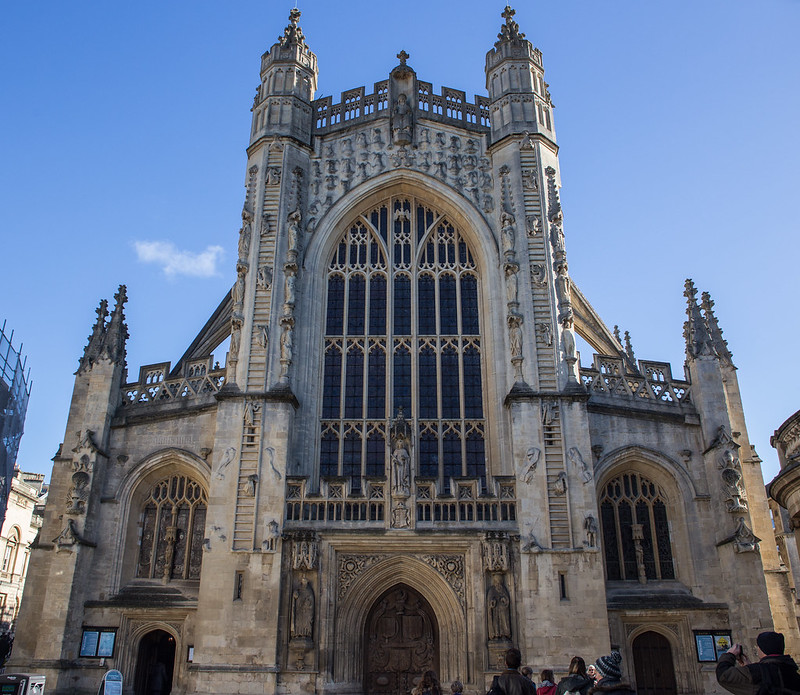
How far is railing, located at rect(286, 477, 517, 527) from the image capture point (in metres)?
18.6

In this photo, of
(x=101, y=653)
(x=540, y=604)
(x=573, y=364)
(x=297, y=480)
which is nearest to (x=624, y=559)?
(x=540, y=604)

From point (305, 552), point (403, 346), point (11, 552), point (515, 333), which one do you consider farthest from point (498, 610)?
point (11, 552)

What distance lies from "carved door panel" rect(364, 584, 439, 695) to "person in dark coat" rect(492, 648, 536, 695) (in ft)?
36.7

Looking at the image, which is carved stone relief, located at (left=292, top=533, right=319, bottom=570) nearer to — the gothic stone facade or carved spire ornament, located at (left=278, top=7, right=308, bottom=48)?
the gothic stone facade

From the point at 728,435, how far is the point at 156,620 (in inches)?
615

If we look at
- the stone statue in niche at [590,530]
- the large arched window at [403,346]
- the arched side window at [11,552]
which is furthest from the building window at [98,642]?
the arched side window at [11,552]

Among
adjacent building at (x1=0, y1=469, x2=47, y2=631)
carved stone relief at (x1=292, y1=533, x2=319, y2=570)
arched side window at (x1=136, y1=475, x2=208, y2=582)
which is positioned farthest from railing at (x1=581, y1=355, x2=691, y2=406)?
adjacent building at (x1=0, y1=469, x2=47, y2=631)

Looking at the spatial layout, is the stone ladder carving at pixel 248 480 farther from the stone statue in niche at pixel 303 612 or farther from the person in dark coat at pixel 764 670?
the person in dark coat at pixel 764 670

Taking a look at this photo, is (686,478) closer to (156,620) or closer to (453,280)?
(453,280)

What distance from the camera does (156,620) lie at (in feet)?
63.4

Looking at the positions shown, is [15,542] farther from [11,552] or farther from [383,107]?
[383,107]

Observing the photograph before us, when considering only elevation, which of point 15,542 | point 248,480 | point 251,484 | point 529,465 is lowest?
point 251,484

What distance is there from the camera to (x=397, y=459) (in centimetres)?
1884

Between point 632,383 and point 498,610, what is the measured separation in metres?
7.83
